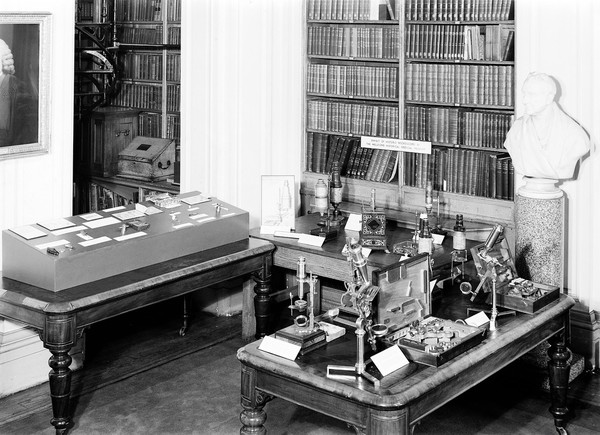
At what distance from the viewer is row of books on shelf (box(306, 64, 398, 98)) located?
6715 mm

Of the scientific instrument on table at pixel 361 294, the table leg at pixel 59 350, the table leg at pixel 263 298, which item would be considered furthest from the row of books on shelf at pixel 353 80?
the table leg at pixel 59 350

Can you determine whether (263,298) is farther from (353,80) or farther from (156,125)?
(156,125)

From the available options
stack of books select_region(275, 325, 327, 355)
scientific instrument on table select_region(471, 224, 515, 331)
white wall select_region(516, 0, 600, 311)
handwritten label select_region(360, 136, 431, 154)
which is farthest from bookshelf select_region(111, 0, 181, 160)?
stack of books select_region(275, 325, 327, 355)

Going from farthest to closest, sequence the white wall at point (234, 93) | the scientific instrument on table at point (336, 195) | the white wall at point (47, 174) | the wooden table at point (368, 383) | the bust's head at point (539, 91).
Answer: the white wall at point (234, 93) < the scientific instrument on table at point (336, 195) < the bust's head at point (539, 91) < the white wall at point (47, 174) < the wooden table at point (368, 383)

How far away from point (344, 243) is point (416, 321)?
5.56 ft

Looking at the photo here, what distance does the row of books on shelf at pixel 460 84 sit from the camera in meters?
6.13

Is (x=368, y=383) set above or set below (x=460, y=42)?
below

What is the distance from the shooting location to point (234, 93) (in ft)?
21.3

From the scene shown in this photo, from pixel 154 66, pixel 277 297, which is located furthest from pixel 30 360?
pixel 154 66

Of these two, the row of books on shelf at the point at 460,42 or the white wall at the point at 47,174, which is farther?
the row of books on shelf at the point at 460,42

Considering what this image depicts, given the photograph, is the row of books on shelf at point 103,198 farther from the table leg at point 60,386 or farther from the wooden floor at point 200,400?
the table leg at point 60,386

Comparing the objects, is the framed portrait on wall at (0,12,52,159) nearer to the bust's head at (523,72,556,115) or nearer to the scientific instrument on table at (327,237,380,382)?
the scientific instrument on table at (327,237,380,382)

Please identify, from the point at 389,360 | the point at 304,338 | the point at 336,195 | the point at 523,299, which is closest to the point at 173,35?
the point at 336,195

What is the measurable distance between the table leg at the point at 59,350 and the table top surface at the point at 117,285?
75mm
